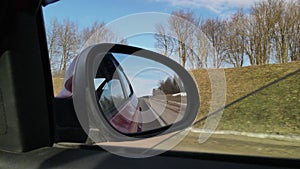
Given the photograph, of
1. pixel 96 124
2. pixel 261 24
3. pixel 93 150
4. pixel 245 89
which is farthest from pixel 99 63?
pixel 245 89

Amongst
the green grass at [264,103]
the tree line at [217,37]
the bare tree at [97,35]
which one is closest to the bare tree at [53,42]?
the tree line at [217,37]

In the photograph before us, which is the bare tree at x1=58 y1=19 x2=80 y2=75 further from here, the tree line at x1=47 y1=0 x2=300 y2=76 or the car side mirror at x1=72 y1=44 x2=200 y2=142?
the car side mirror at x1=72 y1=44 x2=200 y2=142

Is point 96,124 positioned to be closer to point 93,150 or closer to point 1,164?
point 93,150

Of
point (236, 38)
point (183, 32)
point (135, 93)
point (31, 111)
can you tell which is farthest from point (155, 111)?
point (236, 38)

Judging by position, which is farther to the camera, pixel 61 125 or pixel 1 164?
pixel 61 125

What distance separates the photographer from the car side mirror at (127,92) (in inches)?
Answer: 58.8

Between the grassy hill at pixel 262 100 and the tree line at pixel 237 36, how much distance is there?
9 centimetres

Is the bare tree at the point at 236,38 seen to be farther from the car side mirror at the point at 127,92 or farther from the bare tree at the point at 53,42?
the bare tree at the point at 53,42

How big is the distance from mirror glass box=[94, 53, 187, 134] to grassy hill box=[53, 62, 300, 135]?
0.23 metres

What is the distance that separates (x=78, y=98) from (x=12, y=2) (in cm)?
58

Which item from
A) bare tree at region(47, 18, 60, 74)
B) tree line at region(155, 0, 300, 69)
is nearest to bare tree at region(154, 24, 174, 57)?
tree line at region(155, 0, 300, 69)

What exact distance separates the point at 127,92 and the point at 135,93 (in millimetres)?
77

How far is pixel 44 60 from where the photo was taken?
1568mm

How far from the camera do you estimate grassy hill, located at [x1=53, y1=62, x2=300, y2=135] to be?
1853 mm
